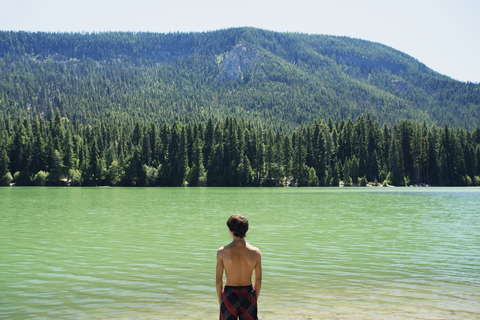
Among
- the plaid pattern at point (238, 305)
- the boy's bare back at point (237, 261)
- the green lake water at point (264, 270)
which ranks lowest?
the green lake water at point (264, 270)

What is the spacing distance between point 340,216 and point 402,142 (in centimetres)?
10979

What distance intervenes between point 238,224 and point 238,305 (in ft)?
4.80

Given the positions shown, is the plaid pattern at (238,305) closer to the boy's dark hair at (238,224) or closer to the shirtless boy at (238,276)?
the shirtless boy at (238,276)

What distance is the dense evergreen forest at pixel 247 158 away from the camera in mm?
125750

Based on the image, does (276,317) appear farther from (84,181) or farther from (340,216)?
(84,181)

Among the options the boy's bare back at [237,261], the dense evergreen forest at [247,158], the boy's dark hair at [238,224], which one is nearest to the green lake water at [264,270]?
the boy's bare back at [237,261]

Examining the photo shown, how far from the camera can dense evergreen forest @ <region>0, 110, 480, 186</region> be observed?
12575 cm

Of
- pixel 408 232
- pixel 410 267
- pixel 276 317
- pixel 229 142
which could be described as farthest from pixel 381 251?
pixel 229 142

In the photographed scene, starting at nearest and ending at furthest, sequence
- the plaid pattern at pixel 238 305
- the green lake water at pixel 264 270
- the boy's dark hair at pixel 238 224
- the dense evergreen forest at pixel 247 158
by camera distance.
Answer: the boy's dark hair at pixel 238 224 → the plaid pattern at pixel 238 305 → the green lake water at pixel 264 270 → the dense evergreen forest at pixel 247 158

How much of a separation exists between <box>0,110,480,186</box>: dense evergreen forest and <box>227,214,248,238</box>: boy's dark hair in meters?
117

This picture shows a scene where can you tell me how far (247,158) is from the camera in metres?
124

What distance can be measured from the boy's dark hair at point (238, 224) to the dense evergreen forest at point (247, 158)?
117 m

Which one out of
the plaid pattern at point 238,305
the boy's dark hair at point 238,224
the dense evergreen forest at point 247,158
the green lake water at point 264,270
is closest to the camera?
the boy's dark hair at point 238,224

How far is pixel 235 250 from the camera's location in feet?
25.6
